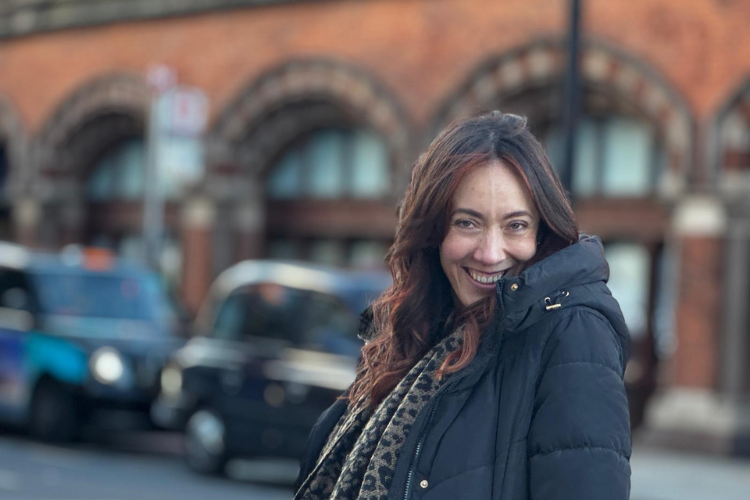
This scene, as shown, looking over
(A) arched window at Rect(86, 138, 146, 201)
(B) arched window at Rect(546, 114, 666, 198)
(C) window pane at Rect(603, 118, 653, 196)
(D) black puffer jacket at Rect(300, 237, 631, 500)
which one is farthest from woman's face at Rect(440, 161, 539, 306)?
(A) arched window at Rect(86, 138, 146, 201)

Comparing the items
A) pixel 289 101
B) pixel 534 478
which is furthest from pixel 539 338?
pixel 289 101

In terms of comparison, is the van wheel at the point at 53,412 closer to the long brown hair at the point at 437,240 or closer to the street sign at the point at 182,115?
the street sign at the point at 182,115

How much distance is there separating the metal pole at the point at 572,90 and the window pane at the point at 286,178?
796cm

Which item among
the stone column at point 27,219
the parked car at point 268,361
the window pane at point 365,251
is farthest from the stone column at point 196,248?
the parked car at point 268,361

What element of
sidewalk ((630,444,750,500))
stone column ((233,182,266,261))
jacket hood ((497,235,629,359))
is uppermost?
stone column ((233,182,266,261))

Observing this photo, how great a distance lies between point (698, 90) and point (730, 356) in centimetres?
278

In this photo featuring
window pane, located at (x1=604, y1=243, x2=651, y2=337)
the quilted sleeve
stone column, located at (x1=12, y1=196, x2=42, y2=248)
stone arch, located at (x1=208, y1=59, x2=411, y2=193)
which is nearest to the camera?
the quilted sleeve

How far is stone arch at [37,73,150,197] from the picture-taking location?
1864 centimetres

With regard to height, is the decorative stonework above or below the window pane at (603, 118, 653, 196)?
above

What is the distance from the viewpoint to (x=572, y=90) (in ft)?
31.6

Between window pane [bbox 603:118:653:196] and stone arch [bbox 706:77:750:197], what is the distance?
44.4 inches

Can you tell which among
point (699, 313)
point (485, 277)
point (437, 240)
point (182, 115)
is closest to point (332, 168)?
point (182, 115)

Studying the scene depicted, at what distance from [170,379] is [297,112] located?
6086mm

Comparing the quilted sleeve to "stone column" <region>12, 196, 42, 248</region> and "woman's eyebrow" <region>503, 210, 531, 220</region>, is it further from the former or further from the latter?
"stone column" <region>12, 196, 42, 248</region>
